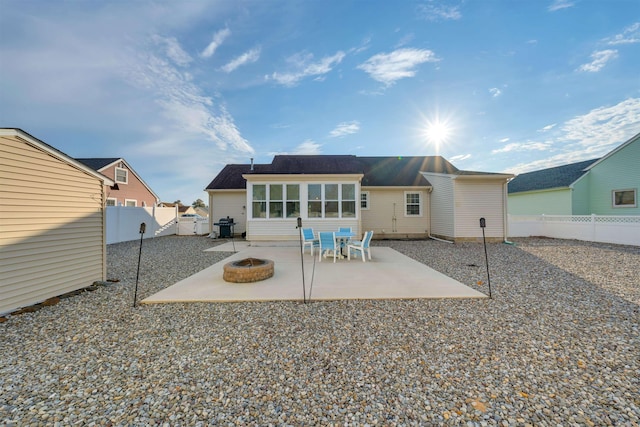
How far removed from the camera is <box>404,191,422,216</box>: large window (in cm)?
1403

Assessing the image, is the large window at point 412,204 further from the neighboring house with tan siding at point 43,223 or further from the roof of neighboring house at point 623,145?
the neighboring house with tan siding at point 43,223

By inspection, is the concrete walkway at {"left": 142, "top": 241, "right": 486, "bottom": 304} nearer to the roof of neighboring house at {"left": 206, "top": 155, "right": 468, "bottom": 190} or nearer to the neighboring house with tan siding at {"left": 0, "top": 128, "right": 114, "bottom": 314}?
the neighboring house with tan siding at {"left": 0, "top": 128, "right": 114, "bottom": 314}

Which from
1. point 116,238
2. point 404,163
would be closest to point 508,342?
point 404,163

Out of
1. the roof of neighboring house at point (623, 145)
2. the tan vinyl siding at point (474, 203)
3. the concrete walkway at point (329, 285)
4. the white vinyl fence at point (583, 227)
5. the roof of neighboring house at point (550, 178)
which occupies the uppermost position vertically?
the roof of neighboring house at point (623, 145)

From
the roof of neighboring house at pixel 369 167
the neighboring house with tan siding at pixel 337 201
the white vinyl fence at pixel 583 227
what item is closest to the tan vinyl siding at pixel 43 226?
the neighboring house with tan siding at pixel 337 201

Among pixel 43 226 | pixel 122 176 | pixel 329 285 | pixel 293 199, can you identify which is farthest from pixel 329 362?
pixel 122 176

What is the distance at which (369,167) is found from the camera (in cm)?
1642

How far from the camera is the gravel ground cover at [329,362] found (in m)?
1.95

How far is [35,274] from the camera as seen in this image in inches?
170

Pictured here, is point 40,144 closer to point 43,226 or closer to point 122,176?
point 43,226

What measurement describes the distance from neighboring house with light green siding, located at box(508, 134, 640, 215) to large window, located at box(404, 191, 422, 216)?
34.5 feet

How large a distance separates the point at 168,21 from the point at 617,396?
1309 centimetres

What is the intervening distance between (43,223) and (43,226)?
0.19 ft

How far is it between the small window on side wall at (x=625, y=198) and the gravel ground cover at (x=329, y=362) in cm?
1458
